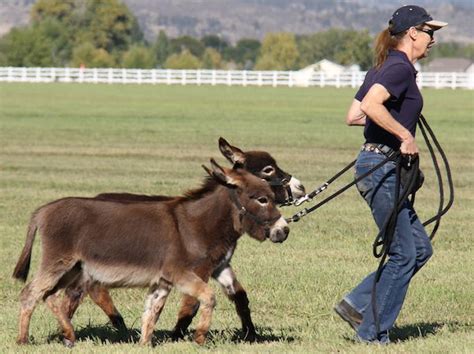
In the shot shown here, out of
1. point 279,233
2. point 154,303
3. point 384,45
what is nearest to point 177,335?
point 154,303

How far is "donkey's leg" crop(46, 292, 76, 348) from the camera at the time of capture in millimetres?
9867

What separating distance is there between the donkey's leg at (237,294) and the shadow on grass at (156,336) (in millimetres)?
78

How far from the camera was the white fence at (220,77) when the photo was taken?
95.0 metres

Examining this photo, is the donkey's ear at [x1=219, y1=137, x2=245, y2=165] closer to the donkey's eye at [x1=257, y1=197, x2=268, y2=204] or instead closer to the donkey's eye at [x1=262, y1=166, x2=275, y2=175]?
the donkey's eye at [x1=262, y1=166, x2=275, y2=175]

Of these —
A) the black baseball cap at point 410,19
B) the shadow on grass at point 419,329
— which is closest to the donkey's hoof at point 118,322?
the shadow on grass at point 419,329

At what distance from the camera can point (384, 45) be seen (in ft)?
32.1

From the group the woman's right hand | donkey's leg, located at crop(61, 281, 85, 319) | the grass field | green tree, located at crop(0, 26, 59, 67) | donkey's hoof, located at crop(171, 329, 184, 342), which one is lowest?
green tree, located at crop(0, 26, 59, 67)

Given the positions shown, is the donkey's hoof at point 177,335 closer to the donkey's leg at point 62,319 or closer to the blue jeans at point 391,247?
the donkey's leg at point 62,319

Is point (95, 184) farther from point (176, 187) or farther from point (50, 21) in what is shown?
point (50, 21)

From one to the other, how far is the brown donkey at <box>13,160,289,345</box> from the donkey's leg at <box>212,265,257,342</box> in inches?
9.6

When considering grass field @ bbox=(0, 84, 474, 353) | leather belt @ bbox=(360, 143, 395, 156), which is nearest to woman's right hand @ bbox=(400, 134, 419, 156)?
leather belt @ bbox=(360, 143, 395, 156)

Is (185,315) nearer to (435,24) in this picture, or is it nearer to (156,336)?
(156,336)

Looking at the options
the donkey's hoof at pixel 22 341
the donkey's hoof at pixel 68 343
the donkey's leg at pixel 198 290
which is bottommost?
the donkey's hoof at pixel 68 343

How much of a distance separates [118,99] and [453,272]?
52.0 m
